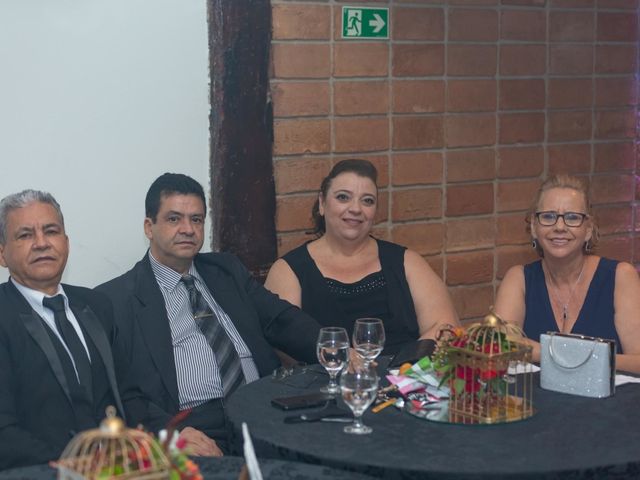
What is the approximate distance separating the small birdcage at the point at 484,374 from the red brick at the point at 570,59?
201 centimetres

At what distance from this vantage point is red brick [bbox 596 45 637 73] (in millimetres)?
4195

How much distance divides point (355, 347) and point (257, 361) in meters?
0.66

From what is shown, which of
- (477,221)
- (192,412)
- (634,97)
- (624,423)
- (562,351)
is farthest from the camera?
(634,97)

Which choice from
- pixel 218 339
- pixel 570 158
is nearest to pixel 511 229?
pixel 570 158

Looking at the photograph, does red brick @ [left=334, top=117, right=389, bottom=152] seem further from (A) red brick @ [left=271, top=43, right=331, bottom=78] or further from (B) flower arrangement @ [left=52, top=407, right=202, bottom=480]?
(B) flower arrangement @ [left=52, top=407, right=202, bottom=480]

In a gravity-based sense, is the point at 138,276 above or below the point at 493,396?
above

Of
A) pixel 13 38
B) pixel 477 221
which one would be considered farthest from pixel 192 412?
pixel 477 221

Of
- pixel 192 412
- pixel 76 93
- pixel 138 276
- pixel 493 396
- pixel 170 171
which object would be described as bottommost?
pixel 192 412

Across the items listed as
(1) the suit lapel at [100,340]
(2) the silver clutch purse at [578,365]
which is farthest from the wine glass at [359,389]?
(1) the suit lapel at [100,340]

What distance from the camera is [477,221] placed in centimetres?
400

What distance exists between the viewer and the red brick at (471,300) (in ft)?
A: 13.1

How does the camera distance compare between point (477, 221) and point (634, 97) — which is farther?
point (634, 97)

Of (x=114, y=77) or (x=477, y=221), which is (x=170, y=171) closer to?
(x=114, y=77)

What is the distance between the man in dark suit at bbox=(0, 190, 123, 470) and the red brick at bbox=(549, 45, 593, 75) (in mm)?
2209
